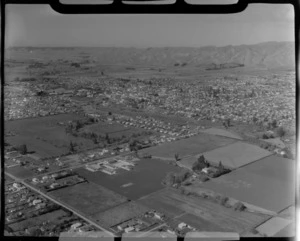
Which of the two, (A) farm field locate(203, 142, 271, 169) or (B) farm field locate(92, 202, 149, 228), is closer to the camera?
(B) farm field locate(92, 202, 149, 228)

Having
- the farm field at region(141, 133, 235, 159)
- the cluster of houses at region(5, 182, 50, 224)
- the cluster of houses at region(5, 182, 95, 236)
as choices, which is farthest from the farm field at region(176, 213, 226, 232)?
the cluster of houses at region(5, 182, 50, 224)

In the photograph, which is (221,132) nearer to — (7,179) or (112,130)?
(112,130)

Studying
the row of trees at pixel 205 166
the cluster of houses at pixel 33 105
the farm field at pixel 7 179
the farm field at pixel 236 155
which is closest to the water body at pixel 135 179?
the row of trees at pixel 205 166

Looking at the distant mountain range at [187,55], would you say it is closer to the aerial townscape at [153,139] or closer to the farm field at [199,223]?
the aerial townscape at [153,139]

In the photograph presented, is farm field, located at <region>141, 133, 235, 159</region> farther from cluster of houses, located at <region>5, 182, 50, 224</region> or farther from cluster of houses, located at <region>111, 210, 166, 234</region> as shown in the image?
cluster of houses, located at <region>5, 182, 50, 224</region>

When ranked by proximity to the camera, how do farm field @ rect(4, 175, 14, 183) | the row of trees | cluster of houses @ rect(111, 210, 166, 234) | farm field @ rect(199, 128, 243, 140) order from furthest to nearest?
farm field @ rect(199, 128, 243, 140), the row of trees, cluster of houses @ rect(111, 210, 166, 234), farm field @ rect(4, 175, 14, 183)
